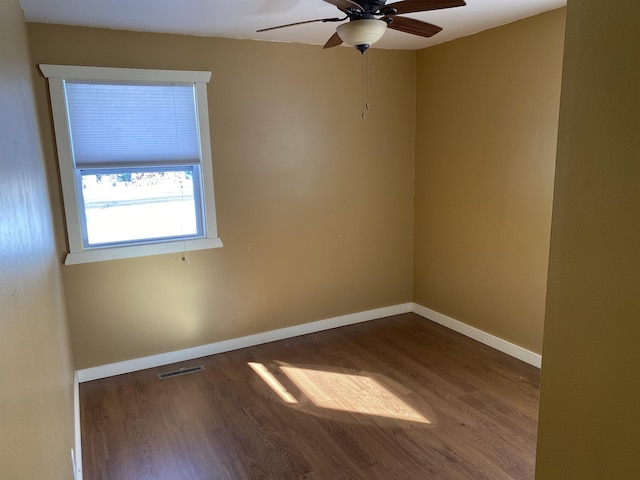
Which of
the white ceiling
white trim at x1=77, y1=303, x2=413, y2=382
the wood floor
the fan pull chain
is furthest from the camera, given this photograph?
the fan pull chain

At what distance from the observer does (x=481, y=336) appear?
Answer: 3.84 metres

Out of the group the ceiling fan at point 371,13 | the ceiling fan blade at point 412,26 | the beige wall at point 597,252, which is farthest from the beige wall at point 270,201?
the beige wall at point 597,252

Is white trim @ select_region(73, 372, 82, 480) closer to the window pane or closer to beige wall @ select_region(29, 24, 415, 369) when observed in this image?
beige wall @ select_region(29, 24, 415, 369)

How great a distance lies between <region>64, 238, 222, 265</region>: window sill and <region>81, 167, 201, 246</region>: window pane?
0.08 m

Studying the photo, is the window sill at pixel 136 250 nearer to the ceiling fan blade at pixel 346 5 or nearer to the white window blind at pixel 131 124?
the white window blind at pixel 131 124

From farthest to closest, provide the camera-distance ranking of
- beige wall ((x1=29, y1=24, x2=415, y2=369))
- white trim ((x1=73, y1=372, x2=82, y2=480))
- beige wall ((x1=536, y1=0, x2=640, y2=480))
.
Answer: beige wall ((x1=29, y1=24, x2=415, y2=369)) < white trim ((x1=73, y1=372, x2=82, y2=480)) < beige wall ((x1=536, y1=0, x2=640, y2=480))

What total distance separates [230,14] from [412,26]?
1143mm

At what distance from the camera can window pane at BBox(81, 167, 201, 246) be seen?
3.23 m

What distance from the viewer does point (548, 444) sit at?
3.30ft

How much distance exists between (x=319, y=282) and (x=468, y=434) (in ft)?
6.05

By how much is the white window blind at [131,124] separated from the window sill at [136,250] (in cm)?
59

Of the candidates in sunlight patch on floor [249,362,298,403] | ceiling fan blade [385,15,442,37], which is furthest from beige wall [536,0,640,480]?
sunlight patch on floor [249,362,298,403]

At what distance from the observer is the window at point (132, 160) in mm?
3041

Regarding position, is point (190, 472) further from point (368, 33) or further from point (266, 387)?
point (368, 33)
